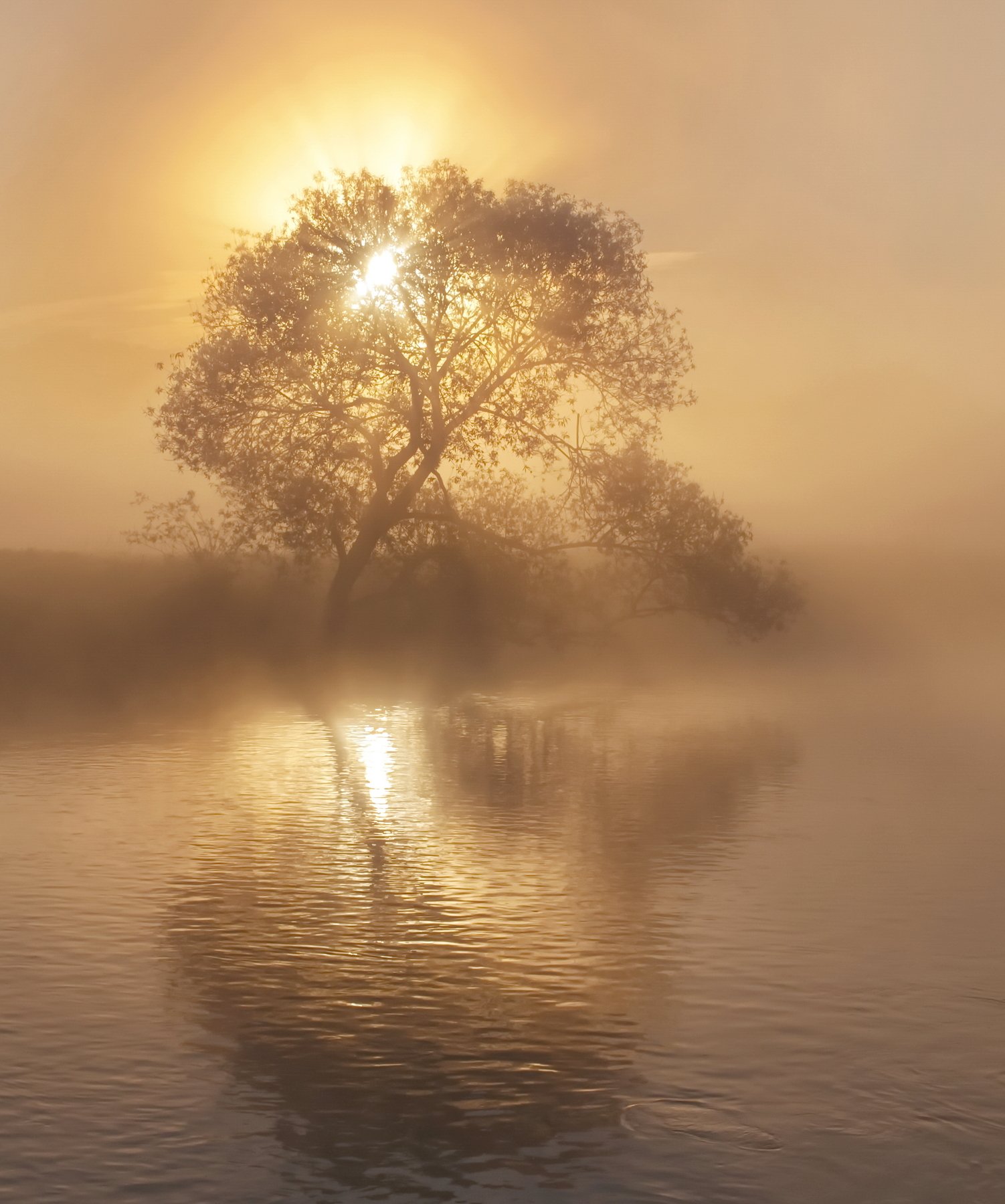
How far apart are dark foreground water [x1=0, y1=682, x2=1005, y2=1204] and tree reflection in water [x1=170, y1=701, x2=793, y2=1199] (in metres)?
0.03

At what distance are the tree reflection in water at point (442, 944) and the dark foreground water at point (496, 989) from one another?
0.08ft

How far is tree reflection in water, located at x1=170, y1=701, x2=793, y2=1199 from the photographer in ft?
20.7

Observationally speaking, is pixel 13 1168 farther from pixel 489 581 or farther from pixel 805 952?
pixel 489 581

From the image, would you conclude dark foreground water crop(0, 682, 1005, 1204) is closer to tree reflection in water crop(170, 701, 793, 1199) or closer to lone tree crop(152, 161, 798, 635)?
tree reflection in water crop(170, 701, 793, 1199)

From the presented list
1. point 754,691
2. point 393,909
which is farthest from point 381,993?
point 754,691

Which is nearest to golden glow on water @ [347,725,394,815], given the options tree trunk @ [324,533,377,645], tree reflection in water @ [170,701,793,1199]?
tree reflection in water @ [170,701,793,1199]

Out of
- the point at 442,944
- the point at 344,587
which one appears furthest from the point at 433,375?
the point at 442,944

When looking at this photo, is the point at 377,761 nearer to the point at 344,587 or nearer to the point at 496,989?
the point at 496,989

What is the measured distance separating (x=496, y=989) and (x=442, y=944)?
106 cm

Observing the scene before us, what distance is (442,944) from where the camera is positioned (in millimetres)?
9305

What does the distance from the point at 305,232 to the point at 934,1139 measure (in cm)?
2978

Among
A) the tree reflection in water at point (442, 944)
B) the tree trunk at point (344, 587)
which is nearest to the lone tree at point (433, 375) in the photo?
the tree trunk at point (344, 587)

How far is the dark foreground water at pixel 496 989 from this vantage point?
590 centimetres

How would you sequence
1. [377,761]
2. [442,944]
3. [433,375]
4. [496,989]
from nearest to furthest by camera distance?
[496,989] < [442,944] < [377,761] < [433,375]
